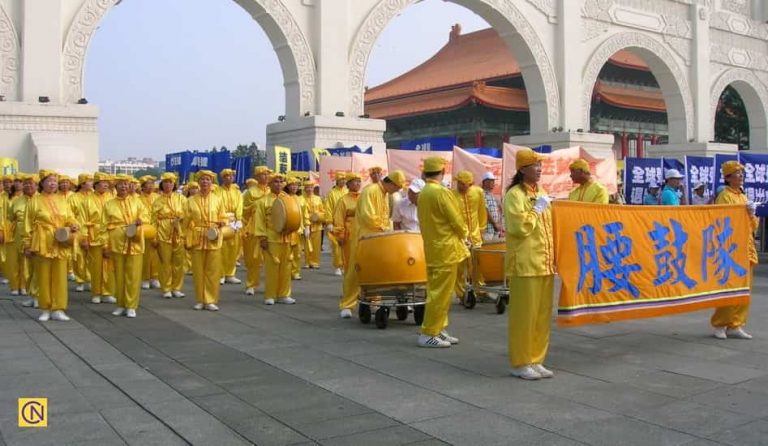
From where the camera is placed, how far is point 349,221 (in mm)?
8258

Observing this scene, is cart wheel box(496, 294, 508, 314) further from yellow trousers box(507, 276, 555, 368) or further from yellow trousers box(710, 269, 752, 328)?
yellow trousers box(507, 276, 555, 368)

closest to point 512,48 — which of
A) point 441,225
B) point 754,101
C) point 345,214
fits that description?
point 754,101

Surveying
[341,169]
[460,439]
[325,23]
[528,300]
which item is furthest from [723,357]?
[325,23]

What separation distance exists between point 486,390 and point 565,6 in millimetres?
15606

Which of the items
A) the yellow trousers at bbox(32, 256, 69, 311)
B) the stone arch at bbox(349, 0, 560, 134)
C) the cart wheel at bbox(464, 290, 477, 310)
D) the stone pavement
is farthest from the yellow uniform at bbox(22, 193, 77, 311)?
the stone arch at bbox(349, 0, 560, 134)

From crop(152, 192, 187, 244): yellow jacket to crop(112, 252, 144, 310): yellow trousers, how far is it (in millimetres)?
1324

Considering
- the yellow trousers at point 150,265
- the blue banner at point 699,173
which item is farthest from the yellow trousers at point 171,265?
the blue banner at point 699,173

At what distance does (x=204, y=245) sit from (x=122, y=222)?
899 millimetres

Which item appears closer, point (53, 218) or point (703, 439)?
point (703, 439)

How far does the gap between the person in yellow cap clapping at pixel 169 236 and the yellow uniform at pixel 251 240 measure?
37.1 inches

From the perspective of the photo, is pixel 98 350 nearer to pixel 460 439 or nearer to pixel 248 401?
pixel 248 401

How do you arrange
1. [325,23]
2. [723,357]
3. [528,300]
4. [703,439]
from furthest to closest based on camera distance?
[325,23]
[723,357]
[528,300]
[703,439]

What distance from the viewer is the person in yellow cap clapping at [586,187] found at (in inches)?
243

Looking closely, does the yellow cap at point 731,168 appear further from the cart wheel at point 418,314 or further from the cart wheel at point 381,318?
the cart wheel at point 381,318
